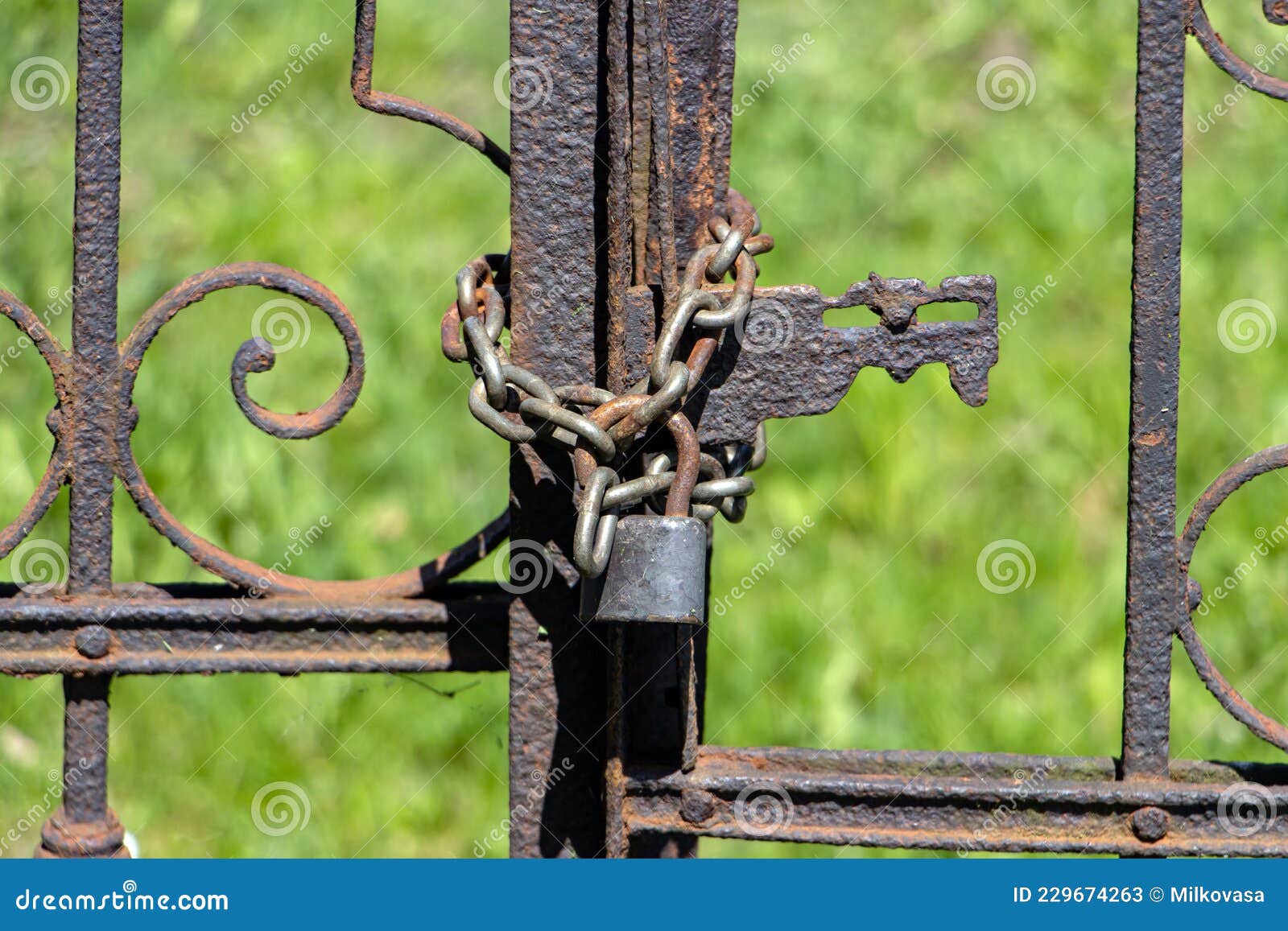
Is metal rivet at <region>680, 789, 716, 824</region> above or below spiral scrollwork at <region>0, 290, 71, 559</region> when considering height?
below

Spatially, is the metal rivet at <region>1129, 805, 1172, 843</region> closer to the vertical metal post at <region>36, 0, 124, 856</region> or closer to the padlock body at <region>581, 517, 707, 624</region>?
the padlock body at <region>581, 517, 707, 624</region>

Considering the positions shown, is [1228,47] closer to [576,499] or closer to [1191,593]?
[1191,593]

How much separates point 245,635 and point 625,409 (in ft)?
1.66

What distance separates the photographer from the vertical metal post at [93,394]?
1.33m

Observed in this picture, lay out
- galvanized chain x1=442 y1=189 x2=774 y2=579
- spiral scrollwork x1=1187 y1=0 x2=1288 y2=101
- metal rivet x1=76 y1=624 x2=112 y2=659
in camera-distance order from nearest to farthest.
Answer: galvanized chain x1=442 y1=189 x2=774 y2=579
spiral scrollwork x1=1187 y1=0 x2=1288 y2=101
metal rivet x1=76 y1=624 x2=112 y2=659

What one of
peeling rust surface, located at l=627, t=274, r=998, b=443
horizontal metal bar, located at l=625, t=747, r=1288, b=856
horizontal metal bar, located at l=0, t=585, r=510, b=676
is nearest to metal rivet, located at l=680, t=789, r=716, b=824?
horizontal metal bar, located at l=625, t=747, r=1288, b=856

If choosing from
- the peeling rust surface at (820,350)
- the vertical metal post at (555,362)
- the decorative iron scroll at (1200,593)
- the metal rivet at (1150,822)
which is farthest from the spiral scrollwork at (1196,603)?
the vertical metal post at (555,362)

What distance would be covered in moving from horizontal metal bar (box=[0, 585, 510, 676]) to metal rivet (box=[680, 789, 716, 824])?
23 cm

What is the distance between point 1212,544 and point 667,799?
79.2 inches

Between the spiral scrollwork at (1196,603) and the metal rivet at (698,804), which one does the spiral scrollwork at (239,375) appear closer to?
the metal rivet at (698,804)

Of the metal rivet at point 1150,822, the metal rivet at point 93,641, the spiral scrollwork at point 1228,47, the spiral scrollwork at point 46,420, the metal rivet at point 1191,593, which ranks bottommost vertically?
the metal rivet at point 1150,822

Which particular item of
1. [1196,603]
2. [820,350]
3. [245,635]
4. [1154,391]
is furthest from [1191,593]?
[245,635]

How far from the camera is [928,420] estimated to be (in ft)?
10.5

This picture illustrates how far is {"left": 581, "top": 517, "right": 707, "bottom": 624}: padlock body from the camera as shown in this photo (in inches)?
46.1
